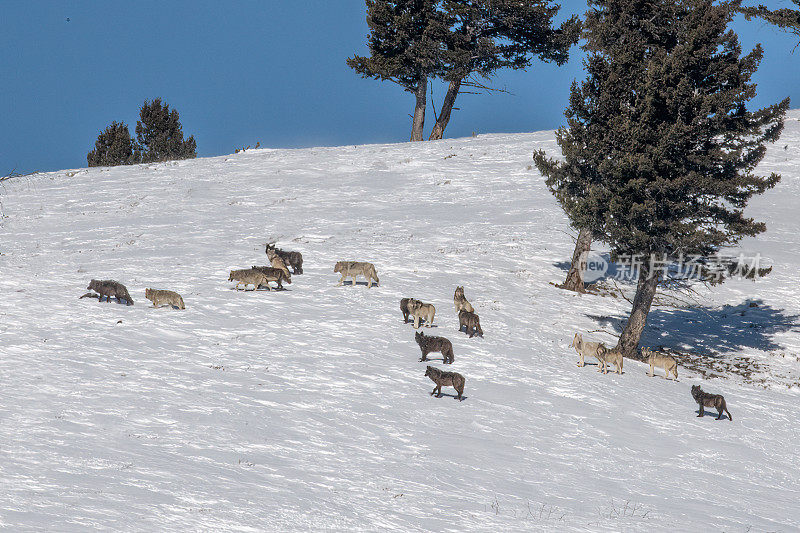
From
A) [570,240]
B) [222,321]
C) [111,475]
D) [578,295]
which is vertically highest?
[570,240]

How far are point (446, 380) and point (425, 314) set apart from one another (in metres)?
5.37

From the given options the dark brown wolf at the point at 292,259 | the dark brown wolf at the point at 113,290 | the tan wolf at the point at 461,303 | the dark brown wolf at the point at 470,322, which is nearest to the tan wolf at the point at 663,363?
the dark brown wolf at the point at 470,322

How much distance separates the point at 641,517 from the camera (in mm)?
10227

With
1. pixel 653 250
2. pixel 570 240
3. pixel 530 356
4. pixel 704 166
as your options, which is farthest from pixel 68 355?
pixel 570 240

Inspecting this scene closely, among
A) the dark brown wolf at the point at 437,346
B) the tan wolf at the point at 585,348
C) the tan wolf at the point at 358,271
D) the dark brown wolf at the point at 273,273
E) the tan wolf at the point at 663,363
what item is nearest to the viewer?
the dark brown wolf at the point at 437,346

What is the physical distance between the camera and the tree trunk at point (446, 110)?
2074 inches

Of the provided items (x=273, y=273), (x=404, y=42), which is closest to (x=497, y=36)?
(x=404, y=42)

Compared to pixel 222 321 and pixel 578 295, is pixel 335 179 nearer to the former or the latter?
pixel 578 295

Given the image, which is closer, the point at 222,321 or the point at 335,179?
the point at 222,321

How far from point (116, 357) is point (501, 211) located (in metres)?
24.9

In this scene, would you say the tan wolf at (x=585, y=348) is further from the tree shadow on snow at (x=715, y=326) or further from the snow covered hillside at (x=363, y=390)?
the tree shadow on snow at (x=715, y=326)

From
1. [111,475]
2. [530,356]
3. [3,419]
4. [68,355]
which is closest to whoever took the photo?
[111,475]

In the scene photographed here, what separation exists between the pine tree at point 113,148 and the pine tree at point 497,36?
137 ft

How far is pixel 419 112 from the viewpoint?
184 ft
